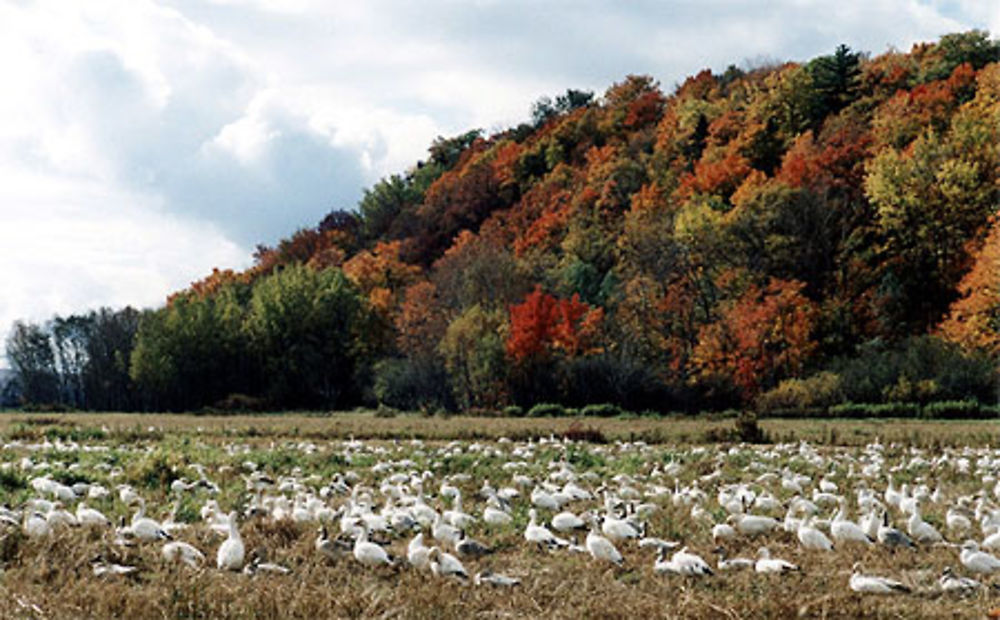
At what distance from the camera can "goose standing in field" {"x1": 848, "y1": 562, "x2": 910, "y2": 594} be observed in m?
10.1

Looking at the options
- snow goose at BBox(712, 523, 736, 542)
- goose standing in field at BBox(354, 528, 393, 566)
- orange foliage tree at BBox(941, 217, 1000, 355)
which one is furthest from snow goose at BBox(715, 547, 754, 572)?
orange foliage tree at BBox(941, 217, 1000, 355)

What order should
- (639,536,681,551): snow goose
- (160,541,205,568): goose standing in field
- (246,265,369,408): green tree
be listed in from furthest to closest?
1. (246,265,369,408): green tree
2. (639,536,681,551): snow goose
3. (160,541,205,568): goose standing in field

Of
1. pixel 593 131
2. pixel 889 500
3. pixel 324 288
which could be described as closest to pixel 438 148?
pixel 593 131

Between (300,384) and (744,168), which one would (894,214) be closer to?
(744,168)

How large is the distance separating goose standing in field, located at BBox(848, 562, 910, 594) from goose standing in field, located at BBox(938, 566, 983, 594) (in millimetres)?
422

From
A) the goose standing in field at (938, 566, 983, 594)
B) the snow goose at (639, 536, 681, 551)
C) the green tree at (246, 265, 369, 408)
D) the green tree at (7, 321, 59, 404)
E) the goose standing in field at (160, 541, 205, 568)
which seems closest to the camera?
the goose standing in field at (938, 566, 983, 594)

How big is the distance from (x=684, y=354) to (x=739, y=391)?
6807mm

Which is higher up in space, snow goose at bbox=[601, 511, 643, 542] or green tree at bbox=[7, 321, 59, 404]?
green tree at bbox=[7, 321, 59, 404]

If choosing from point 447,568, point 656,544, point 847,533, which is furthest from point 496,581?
point 847,533

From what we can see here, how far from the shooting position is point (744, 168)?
8012cm

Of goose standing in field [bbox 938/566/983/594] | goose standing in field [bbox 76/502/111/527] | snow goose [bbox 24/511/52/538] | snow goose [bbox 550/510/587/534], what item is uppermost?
snow goose [bbox 24/511/52/538]

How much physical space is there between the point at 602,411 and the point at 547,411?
11.5 ft

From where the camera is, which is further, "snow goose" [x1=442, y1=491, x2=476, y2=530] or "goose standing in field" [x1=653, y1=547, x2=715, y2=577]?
"snow goose" [x1=442, y1=491, x2=476, y2=530]

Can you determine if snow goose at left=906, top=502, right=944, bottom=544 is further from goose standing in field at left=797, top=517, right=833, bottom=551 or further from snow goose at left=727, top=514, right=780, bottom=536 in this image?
snow goose at left=727, top=514, right=780, bottom=536
